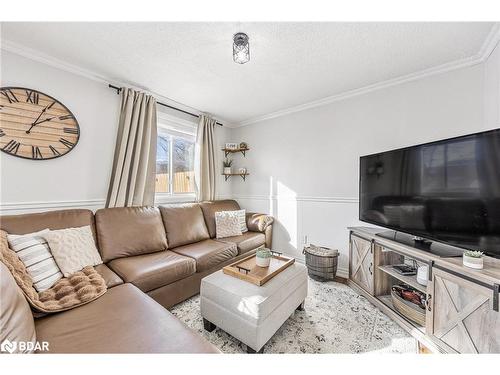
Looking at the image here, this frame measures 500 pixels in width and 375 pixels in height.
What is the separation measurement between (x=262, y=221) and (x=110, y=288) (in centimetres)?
202

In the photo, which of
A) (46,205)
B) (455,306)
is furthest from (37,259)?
(455,306)

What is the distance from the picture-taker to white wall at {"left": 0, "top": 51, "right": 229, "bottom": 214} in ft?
5.59

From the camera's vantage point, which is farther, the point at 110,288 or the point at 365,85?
the point at 365,85

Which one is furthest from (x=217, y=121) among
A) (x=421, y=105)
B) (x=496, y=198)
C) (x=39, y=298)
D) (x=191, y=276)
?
(x=496, y=198)

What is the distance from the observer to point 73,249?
154 cm

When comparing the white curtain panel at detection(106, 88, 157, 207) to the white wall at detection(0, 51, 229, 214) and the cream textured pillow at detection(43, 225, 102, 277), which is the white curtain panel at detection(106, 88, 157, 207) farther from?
the cream textured pillow at detection(43, 225, 102, 277)

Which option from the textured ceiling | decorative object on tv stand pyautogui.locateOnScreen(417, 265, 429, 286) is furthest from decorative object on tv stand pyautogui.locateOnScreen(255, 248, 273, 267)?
the textured ceiling

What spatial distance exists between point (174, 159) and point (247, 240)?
1.68 meters

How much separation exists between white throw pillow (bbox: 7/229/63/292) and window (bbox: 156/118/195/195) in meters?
1.48

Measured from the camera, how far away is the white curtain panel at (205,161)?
317cm

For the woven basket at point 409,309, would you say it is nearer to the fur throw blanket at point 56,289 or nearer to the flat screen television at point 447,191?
the flat screen television at point 447,191

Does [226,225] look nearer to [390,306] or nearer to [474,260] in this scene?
[390,306]

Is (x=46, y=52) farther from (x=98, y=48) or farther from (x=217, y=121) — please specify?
(x=217, y=121)

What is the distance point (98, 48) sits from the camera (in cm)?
172
